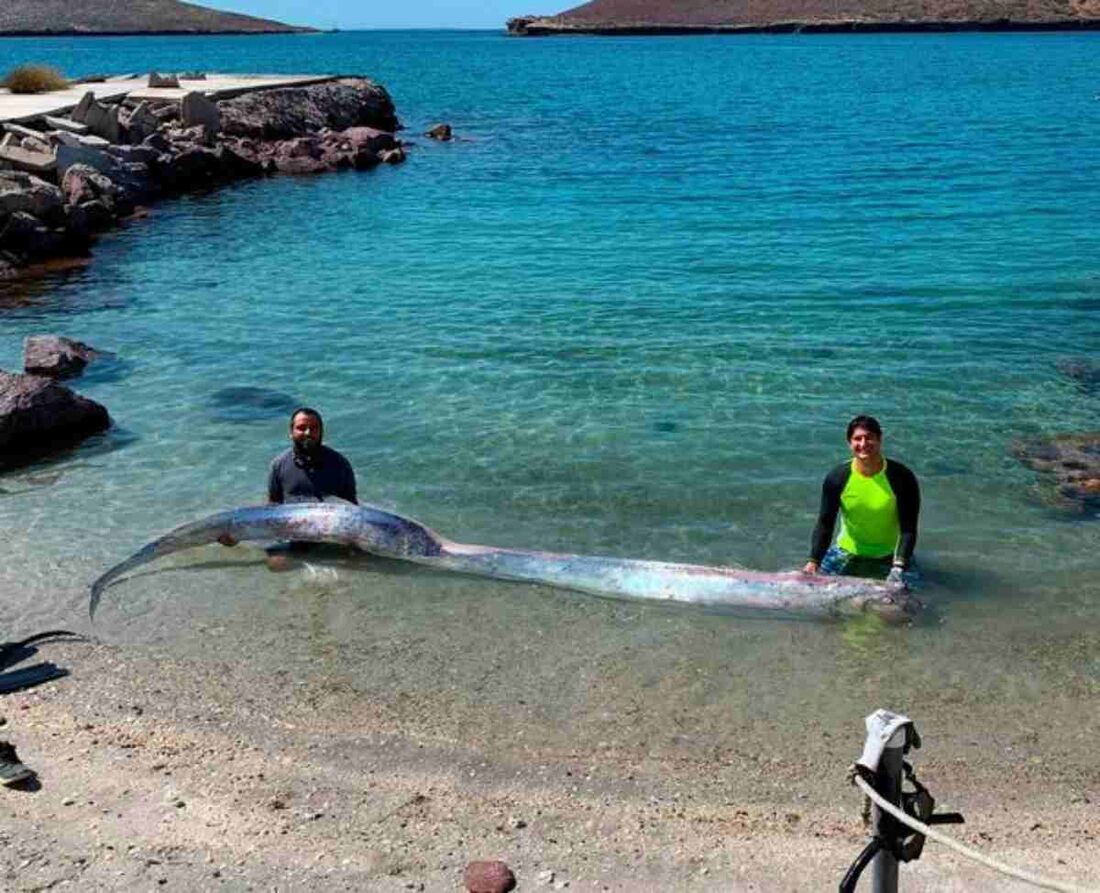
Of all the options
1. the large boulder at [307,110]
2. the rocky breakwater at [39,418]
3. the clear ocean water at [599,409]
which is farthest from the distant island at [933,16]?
the rocky breakwater at [39,418]

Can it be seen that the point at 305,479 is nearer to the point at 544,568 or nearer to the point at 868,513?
the point at 544,568

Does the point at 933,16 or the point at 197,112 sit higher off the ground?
the point at 933,16

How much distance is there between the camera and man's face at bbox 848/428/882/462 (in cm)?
907

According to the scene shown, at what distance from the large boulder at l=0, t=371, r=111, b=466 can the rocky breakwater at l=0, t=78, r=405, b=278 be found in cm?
1069

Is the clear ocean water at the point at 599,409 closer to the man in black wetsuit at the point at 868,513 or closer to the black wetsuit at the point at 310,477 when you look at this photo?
the man in black wetsuit at the point at 868,513

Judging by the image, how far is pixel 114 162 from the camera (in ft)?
104

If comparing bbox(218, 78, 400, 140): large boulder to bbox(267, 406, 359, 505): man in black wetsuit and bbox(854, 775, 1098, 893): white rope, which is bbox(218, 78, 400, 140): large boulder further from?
bbox(854, 775, 1098, 893): white rope

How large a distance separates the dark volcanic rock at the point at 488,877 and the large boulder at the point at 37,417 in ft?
28.9

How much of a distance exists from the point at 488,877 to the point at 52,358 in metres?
12.0

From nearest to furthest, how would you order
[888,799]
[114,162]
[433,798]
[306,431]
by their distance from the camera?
[888,799], [433,798], [306,431], [114,162]

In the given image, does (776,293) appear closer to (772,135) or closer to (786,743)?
(786,743)

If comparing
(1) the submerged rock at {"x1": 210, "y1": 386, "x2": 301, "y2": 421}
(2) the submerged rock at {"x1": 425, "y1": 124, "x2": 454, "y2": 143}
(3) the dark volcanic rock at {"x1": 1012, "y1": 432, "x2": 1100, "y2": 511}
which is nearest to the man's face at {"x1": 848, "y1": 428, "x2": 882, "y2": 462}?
(3) the dark volcanic rock at {"x1": 1012, "y1": 432, "x2": 1100, "y2": 511}

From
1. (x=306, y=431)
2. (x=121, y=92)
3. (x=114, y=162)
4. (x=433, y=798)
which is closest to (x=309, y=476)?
(x=306, y=431)

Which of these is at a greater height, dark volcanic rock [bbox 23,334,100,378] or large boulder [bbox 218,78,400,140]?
large boulder [bbox 218,78,400,140]
